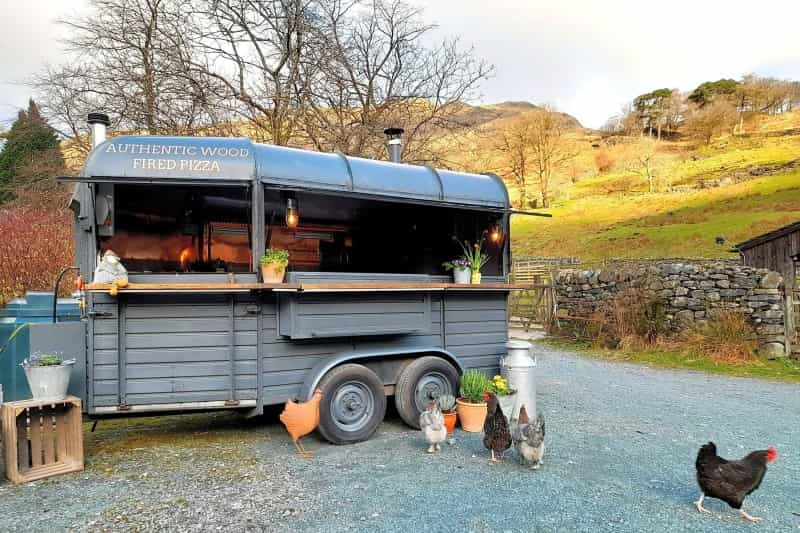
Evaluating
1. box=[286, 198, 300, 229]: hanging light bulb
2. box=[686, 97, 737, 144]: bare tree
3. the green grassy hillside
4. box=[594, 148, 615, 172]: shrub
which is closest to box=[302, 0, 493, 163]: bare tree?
box=[286, 198, 300, 229]: hanging light bulb

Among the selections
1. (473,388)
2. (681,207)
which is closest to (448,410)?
(473,388)

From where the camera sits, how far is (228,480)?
4.26 meters

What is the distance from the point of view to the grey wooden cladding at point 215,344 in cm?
459

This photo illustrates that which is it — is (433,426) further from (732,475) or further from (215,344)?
(732,475)

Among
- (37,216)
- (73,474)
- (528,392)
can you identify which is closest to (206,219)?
(73,474)

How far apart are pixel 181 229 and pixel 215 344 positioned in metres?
2.26

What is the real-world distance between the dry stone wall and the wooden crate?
11990 mm

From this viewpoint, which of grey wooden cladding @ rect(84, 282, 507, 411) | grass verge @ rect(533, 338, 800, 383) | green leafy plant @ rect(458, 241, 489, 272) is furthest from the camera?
grass verge @ rect(533, 338, 800, 383)

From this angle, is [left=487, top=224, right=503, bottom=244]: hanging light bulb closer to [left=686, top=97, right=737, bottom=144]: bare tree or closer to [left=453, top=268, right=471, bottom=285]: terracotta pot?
[left=453, top=268, right=471, bottom=285]: terracotta pot

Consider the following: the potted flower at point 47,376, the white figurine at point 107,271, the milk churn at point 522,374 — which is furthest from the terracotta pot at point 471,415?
the potted flower at point 47,376

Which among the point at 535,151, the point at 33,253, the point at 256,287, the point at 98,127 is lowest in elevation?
the point at 256,287

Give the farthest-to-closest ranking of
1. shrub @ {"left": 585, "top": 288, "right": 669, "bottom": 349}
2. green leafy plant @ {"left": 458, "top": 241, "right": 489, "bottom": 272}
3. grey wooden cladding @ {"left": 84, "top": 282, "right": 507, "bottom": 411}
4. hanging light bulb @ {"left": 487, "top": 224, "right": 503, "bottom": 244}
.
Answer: shrub @ {"left": 585, "top": 288, "right": 669, "bottom": 349} < hanging light bulb @ {"left": 487, "top": 224, "right": 503, "bottom": 244} < green leafy plant @ {"left": 458, "top": 241, "right": 489, "bottom": 272} < grey wooden cladding @ {"left": 84, "top": 282, "right": 507, "bottom": 411}

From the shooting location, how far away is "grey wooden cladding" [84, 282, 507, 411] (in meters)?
4.59

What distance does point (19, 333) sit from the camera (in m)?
4.89
